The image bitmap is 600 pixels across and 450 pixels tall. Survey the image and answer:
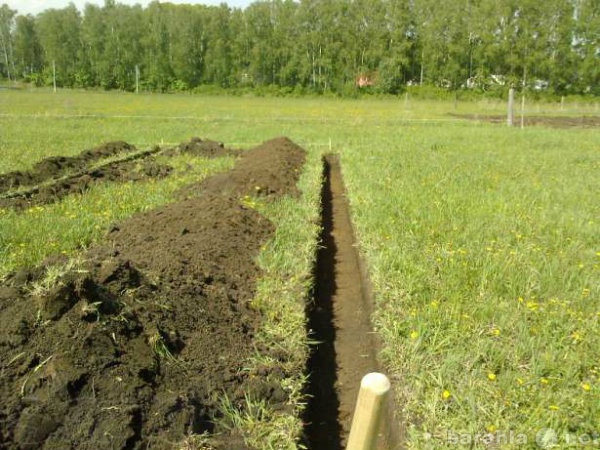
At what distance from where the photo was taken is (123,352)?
2.85m

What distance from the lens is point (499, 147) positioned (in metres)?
13.6

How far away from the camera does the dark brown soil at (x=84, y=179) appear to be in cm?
717

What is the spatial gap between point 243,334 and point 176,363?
26.3 inches

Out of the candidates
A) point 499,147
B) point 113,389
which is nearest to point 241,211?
point 113,389

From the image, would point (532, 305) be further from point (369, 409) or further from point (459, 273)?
point (369, 409)

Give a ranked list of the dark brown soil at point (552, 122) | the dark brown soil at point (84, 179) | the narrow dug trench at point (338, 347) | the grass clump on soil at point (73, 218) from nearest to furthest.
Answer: the narrow dug trench at point (338, 347) < the grass clump on soil at point (73, 218) < the dark brown soil at point (84, 179) < the dark brown soil at point (552, 122)

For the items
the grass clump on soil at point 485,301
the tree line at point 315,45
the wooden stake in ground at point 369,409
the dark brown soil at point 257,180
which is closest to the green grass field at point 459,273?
the grass clump on soil at point 485,301

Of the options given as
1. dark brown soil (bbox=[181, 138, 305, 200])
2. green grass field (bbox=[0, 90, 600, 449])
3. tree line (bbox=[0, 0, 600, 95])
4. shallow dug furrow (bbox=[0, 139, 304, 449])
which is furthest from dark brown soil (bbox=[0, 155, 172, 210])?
tree line (bbox=[0, 0, 600, 95])

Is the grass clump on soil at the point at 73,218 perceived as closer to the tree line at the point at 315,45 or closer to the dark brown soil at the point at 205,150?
the dark brown soil at the point at 205,150

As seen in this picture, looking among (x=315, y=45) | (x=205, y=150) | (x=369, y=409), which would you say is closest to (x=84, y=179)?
(x=205, y=150)

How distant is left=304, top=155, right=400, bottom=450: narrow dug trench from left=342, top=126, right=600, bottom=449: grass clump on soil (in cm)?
28

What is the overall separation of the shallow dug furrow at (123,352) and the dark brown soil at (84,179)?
3.38 meters

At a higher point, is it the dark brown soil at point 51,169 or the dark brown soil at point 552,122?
the dark brown soil at point 552,122

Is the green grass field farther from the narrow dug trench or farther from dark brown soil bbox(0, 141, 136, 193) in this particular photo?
dark brown soil bbox(0, 141, 136, 193)
